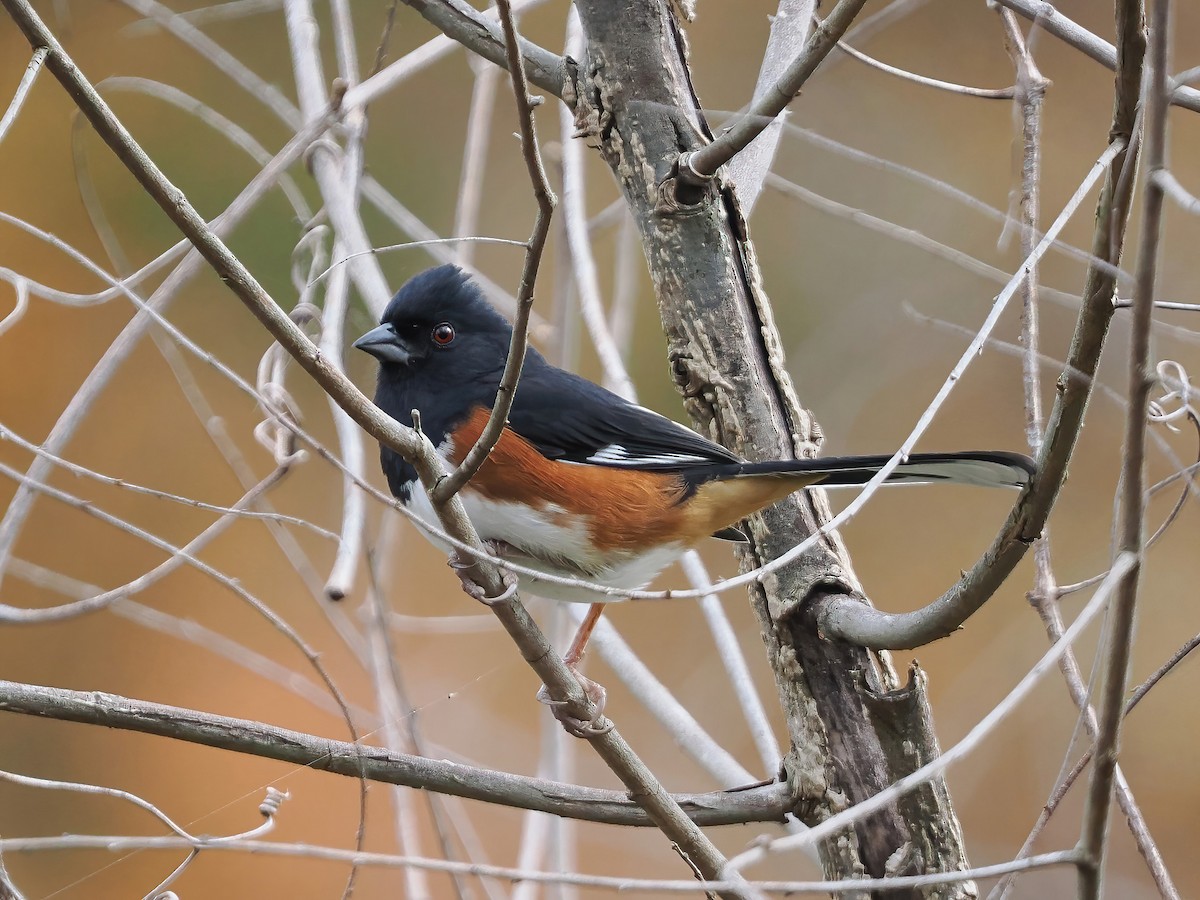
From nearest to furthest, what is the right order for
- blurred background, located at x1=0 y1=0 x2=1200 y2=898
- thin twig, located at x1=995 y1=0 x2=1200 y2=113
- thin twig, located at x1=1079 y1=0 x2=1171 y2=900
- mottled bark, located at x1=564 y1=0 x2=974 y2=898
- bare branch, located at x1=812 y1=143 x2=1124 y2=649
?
1. thin twig, located at x1=1079 y1=0 x2=1171 y2=900
2. bare branch, located at x1=812 y1=143 x2=1124 y2=649
3. thin twig, located at x1=995 y1=0 x2=1200 y2=113
4. mottled bark, located at x1=564 y1=0 x2=974 y2=898
5. blurred background, located at x1=0 y1=0 x2=1200 y2=898

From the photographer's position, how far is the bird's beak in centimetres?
183

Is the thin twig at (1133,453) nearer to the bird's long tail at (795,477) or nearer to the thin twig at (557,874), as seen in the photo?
the thin twig at (557,874)

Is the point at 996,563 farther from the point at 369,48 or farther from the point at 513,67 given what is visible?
the point at 369,48

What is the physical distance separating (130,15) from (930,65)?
2.44 m

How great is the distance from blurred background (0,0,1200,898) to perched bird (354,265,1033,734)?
114cm

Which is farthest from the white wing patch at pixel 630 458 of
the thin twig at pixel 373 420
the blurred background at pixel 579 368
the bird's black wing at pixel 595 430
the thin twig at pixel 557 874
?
the blurred background at pixel 579 368

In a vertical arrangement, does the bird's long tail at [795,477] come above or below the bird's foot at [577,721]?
above

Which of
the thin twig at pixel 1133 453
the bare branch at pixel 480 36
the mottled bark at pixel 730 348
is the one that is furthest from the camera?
the bare branch at pixel 480 36

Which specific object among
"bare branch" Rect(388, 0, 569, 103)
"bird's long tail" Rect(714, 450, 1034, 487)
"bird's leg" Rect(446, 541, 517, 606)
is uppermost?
"bare branch" Rect(388, 0, 569, 103)

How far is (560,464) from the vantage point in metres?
1.76

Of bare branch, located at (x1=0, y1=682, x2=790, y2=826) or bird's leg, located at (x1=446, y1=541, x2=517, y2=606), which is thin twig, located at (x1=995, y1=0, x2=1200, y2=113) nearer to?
bird's leg, located at (x1=446, y1=541, x2=517, y2=606)

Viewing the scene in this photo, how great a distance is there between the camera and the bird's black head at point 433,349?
1.82 metres

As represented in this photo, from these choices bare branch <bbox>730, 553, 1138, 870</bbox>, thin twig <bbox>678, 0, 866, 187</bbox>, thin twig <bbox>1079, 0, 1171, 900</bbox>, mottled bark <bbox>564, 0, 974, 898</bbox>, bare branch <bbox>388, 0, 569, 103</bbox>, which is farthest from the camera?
bare branch <bbox>388, 0, 569, 103</bbox>

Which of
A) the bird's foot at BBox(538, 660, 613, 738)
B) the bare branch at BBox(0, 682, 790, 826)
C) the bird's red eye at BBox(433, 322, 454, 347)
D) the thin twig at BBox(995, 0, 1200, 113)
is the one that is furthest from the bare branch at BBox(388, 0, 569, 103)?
the bare branch at BBox(0, 682, 790, 826)
